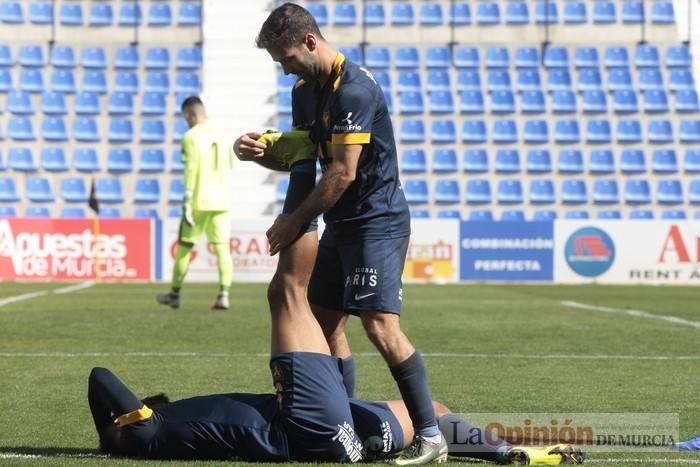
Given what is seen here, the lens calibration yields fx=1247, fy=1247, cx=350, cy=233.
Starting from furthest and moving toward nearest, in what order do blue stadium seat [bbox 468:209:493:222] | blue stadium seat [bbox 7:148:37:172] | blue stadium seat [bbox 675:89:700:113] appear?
blue stadium seat [bbox 675:89:700:113] → blue stadium seat [bbox 7:148:37:172] → blue stadium seat [bbox 468:209:493:222]

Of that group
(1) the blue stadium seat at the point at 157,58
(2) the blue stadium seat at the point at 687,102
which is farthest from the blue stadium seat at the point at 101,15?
(2) the blue stadium seat at the point at 687,102

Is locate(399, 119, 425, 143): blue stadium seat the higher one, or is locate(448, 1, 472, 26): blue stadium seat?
locate(448, 1, 472, 26): blue stadium seat

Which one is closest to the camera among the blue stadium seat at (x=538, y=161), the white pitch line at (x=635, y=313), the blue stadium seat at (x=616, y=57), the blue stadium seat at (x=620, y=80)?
the white pitch line at (x=635, y=313)

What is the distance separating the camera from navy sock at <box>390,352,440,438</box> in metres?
5.02

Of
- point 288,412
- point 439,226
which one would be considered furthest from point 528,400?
point 439,226

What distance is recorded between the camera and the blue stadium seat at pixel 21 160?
2675cm

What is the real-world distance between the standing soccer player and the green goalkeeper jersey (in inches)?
349

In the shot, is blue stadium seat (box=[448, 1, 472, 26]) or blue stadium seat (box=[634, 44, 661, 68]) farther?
blue stadium seat (box=[448, 1, 472, 26])

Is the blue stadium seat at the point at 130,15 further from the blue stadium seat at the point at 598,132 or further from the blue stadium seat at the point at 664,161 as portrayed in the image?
the blue stadium seat at the point at 664,161

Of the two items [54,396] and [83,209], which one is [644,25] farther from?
[54,396]

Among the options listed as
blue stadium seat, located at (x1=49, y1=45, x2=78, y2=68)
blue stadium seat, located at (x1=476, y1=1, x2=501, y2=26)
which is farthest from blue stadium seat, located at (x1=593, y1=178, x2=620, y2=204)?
→ blue stadium seat, located at (x1=49, y1=45, x2=78, y2=68)

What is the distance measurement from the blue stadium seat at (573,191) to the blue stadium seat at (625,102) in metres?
2.05

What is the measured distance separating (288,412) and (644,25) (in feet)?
84.8

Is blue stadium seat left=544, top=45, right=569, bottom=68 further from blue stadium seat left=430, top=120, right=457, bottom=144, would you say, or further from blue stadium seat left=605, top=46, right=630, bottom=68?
blue stadium seat left=430, top=120, right=457, bottom=144
